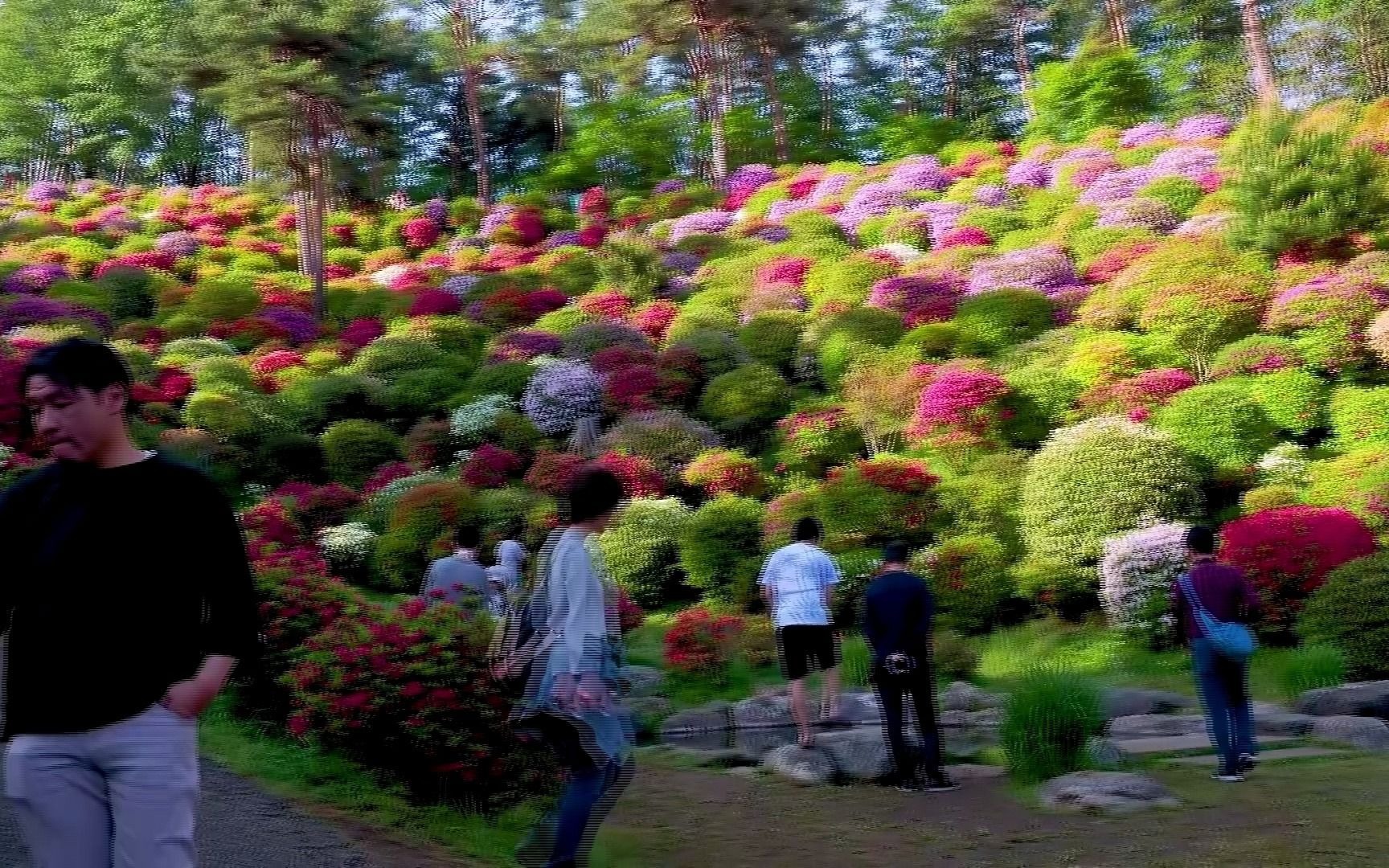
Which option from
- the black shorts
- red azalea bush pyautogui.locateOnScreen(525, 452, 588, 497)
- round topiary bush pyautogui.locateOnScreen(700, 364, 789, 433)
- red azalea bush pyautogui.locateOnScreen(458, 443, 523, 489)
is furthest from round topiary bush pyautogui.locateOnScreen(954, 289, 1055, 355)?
the black shorts

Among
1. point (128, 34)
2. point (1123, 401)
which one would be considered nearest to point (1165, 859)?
point (1123, 401)

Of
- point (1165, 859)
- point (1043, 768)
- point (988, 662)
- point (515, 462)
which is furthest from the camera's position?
point (515, 462)

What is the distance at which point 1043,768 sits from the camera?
650 cm

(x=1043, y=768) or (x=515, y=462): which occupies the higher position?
(x=515, y=462)

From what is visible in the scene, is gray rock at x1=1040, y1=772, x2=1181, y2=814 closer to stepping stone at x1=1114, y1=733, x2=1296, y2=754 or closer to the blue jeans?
the blue jeans

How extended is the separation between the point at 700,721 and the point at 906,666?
2.99 meters

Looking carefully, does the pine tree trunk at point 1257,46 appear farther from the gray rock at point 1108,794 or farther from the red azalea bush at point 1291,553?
the gray rock at point 1108,794

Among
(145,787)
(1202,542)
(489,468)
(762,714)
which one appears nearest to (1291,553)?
(1202,542)

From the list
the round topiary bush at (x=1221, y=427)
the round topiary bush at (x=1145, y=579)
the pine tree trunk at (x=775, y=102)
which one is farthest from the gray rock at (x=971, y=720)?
the pine tree trunk at (x=775, y=102)

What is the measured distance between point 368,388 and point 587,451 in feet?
14.8

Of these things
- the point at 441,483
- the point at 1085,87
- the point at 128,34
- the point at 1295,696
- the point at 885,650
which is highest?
the point at 128,34

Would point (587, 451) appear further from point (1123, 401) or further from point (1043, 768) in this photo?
point (1043, 768)

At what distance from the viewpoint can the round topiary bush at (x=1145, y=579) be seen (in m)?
11.0

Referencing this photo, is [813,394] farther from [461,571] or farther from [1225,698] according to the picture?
[1225,698]
